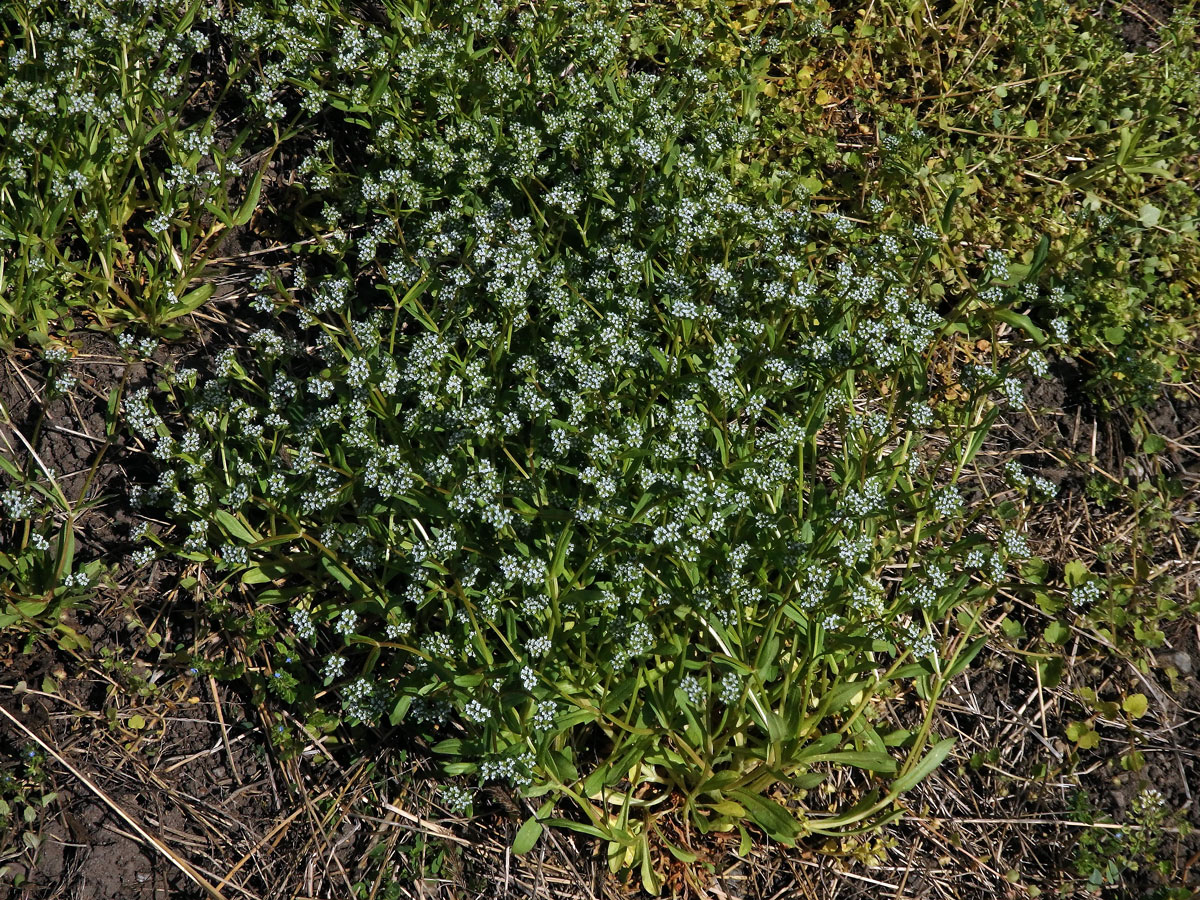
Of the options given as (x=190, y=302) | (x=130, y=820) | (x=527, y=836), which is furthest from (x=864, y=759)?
(x=190, y=302)

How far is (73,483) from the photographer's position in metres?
4.04

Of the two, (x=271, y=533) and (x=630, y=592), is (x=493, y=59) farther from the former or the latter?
(x=630, y=592)

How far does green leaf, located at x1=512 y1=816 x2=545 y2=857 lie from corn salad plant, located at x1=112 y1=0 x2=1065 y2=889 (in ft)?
0.22

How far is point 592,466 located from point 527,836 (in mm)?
1342

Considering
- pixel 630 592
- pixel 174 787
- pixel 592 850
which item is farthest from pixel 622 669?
pixel 174 787

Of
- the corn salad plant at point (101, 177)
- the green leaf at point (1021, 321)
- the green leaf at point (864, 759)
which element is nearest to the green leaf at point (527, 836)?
the green leaf at point (864, 759)

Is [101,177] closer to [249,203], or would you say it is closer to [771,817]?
[249,203]

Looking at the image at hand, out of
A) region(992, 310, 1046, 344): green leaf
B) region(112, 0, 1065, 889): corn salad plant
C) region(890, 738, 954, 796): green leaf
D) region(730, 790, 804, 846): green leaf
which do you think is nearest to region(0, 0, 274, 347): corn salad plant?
region(112, 0, 1065, 889): corn salad plant

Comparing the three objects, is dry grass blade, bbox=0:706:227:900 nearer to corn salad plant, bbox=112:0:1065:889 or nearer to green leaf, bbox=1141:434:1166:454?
corn salad plant, bbox=112:0:1065:889

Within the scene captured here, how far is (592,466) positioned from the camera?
329cm

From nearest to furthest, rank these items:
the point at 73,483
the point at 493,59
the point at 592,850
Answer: the point at 592,850 → the point at 73,483 → the point at 493,59

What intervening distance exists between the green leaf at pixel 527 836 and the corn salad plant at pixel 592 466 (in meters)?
0.07

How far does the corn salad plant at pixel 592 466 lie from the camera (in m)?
3.31

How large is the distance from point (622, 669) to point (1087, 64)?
4434mm
